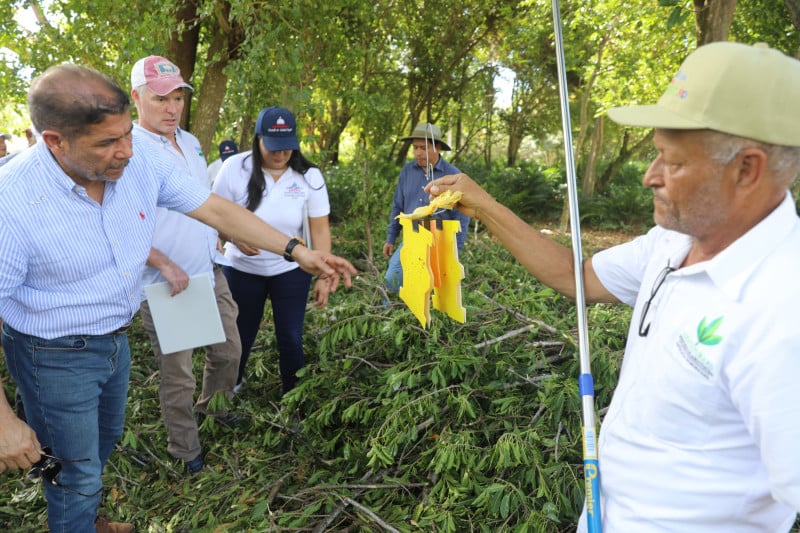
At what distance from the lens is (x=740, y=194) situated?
1.22 meters

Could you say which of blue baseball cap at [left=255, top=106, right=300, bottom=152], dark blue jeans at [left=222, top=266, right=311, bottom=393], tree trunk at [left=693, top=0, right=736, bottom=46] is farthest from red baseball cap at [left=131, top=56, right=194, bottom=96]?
tree trunk at [left=693, top=0, right=736, bottom=46]

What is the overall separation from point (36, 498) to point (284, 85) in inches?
170

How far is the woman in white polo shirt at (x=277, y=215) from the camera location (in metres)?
3.62

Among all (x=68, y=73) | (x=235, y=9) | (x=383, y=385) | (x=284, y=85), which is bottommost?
(x=383, y=385)

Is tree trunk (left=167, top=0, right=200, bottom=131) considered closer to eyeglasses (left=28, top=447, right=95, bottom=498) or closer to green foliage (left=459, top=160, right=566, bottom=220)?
eyeglasses (left=28, top=447, right=95, bottom=498)

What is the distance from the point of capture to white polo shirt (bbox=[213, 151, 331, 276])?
366 centimetres

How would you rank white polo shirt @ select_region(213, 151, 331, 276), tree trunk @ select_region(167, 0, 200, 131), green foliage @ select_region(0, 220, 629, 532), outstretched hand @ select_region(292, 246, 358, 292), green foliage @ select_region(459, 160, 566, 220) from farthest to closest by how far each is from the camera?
green foliage @ select_region(459, 160, 566, 220), tree trunk @ select_region(167, 0, 200, 131), white polo shirt @ select_region(213, 151, 331, 276), outstretched hand @ select_region(292, 246, 358, 292), green foliage @ select_region(0, 220, 629, 532)

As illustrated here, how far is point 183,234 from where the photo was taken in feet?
10.6

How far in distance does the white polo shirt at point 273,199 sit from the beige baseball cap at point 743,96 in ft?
9.00

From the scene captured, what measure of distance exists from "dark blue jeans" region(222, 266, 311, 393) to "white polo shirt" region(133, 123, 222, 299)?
41 centimetres

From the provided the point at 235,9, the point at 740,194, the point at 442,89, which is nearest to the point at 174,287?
the point at 740,194

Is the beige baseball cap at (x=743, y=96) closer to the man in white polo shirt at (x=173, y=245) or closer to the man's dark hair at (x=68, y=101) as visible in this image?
the man's dark hair at (x=68, y=101)

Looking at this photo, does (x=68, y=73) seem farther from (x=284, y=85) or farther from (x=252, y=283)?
(x=284, y=85)

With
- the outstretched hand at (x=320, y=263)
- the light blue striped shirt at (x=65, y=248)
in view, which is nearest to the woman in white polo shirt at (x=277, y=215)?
the outstretched hand at (x=320, y=263)
